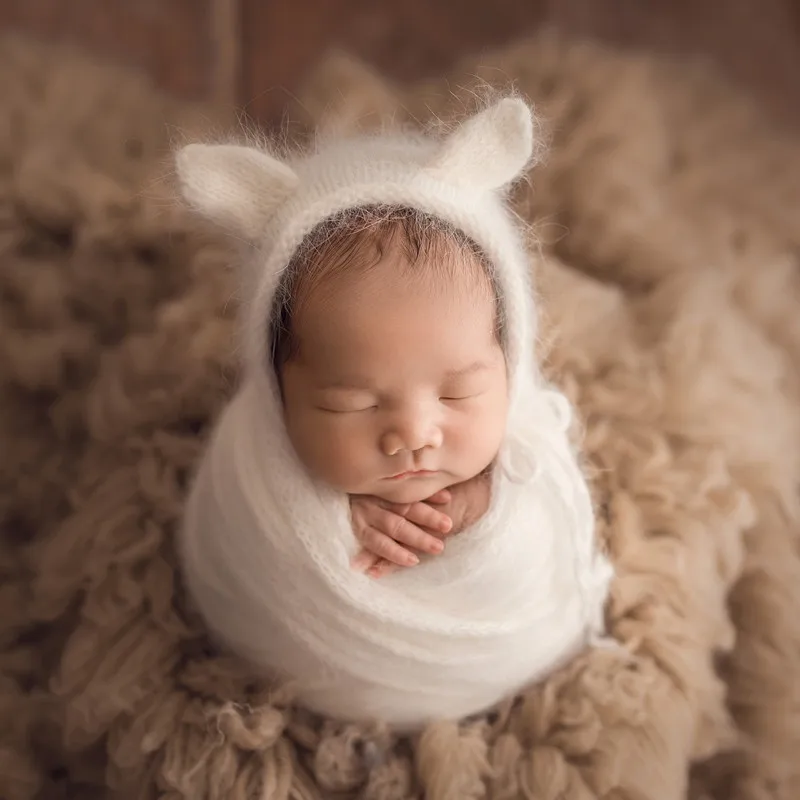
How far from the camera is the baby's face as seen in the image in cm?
64

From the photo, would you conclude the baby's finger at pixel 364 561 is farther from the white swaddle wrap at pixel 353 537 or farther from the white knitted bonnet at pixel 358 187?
the white knitted bonnet at pixel 358 187

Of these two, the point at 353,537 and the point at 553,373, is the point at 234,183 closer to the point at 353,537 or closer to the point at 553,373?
the point at 353,537

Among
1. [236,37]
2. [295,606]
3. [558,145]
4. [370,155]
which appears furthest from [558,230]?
[236,37]

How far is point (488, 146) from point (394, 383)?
0.55 feet

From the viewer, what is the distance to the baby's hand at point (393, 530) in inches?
28.2

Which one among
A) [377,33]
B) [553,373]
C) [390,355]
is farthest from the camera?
[377,33]

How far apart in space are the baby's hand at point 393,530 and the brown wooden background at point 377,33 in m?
0.85

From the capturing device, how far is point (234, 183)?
0.67 m

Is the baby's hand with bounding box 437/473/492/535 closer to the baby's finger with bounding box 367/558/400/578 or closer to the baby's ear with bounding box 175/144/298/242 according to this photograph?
the baby's finger with bounding box 367/558/400/578

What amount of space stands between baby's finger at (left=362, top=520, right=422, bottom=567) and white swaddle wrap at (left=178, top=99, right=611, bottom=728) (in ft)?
0.04

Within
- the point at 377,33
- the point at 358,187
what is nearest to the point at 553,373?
the point at 358,187

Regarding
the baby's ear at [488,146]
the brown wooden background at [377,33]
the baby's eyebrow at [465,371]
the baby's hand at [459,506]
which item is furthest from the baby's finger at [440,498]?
the brown wooden background at [377,33]

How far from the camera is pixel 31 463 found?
1.02 meters

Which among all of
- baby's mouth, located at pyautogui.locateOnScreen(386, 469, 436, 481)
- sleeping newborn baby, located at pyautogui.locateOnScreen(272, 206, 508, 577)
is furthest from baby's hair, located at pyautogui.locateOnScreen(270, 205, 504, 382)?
baby's mouth, located at pyautogui.locateOnScreen(386, 469, 436, 481)
